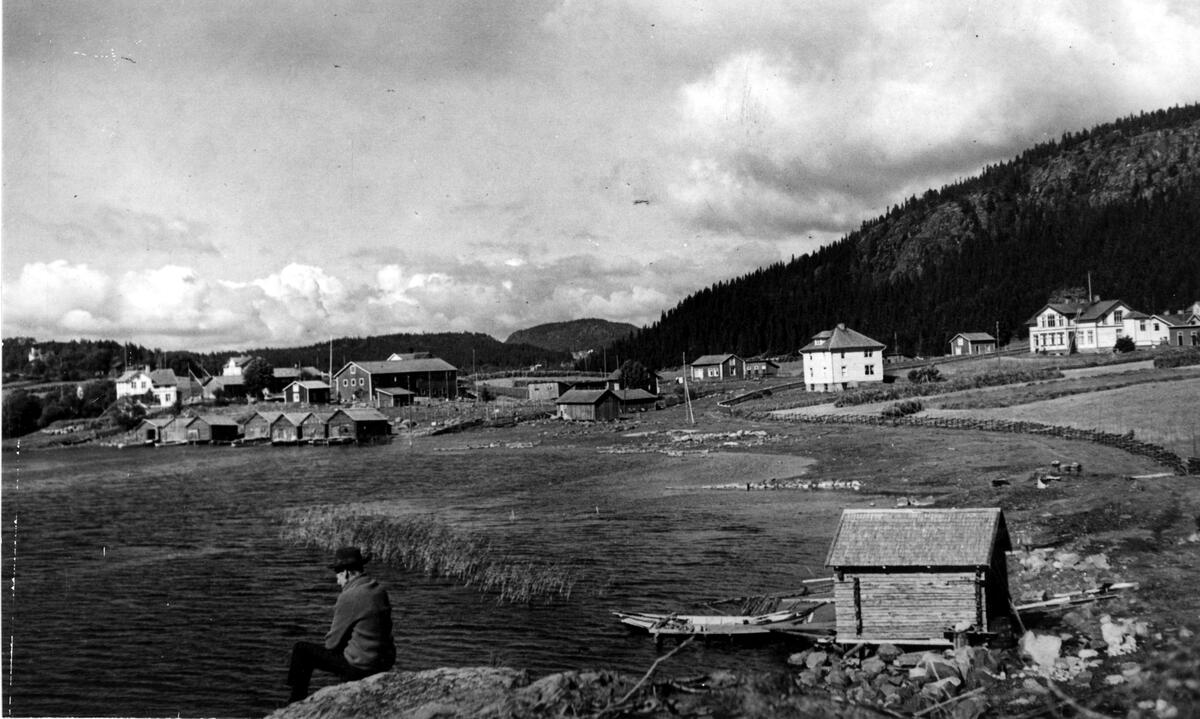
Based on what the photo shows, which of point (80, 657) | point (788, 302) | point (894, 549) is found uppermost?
point (788, 302)

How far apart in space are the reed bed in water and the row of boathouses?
108 feet

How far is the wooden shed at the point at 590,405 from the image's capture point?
6328cm

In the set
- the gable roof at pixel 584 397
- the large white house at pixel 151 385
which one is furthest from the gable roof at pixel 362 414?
the large white house at pixel 151 385

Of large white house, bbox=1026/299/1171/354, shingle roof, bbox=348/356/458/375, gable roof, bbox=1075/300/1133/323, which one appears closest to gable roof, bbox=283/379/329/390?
shingle roof, bbox=348/356/458/375

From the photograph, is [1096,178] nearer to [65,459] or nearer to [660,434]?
[660,434]

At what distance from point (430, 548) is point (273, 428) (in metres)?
51.9

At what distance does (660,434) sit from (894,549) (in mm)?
36850

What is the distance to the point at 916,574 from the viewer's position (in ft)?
39.5

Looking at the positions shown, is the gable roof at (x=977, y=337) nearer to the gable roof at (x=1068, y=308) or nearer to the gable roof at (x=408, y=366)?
the gable roof at (x=1068, y=308)

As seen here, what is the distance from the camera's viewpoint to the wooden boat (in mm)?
13812

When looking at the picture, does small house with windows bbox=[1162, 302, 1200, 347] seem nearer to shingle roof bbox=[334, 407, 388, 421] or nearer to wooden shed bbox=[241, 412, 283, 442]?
shingle roof bbox=[334, 407, 388, 421]

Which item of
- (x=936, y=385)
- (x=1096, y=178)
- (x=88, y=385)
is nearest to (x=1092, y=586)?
(x=936, y=385)

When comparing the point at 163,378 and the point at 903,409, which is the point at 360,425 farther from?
the point at 903,409

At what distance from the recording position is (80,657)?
1583 centimetres
